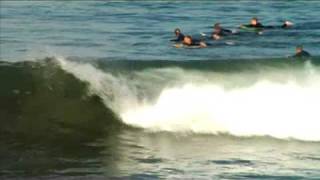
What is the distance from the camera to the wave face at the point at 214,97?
17.3 m

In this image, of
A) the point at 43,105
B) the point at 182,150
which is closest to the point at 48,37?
the point at 43,105

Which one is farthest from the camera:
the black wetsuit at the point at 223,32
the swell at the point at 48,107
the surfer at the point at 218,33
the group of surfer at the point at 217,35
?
the black wetsuit at the point at 223,32

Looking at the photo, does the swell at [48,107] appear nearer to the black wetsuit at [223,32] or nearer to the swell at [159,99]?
the swell at [159,99]

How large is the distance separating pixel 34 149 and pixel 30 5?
25973 millimetres

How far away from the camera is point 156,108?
707 inches

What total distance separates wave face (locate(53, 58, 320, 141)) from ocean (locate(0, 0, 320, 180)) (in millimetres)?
27

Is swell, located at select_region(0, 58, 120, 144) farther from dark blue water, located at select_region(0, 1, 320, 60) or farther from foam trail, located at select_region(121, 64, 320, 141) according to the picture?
dark blue water, located at select_region(0, 1, 320, 60)

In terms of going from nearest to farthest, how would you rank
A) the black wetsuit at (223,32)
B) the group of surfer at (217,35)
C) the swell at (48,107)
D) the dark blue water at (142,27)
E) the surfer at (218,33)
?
1. the swell at (48,107)
2. the group of surfer at (217,35)
3. the dark blue water at (142,27)
4. the surfer at (218,33)
5. the black wetsuit at (223,32)

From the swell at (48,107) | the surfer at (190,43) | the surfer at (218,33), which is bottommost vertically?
the swell at (48,107)

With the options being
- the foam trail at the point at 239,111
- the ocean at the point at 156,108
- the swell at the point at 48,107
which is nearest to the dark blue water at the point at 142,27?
the ocean at the point at 156,108

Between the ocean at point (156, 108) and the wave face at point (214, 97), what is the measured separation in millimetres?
27

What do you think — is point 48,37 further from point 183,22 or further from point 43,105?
point 43,105

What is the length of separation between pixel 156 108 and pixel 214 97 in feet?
4.75

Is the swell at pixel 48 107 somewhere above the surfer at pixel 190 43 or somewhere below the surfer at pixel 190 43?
below
